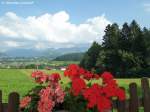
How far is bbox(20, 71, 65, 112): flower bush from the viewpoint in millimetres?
5843

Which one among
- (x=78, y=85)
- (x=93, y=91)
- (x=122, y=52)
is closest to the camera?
(x=93, y=91)

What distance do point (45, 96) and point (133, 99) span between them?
2172 mm

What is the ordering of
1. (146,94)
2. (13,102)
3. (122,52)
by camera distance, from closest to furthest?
1. (13,102)
2. (146,94)
3. (122,52)

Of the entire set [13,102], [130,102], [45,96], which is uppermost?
[45,96]

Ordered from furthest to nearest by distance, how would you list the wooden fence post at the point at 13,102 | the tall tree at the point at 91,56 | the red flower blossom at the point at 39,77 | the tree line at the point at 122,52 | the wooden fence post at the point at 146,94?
the tall tree at the point at 91,56 → the tree line at the point at 122,52 → the wooden fence post at the point at 146,94 → the wooden fence post at the point at 13,102 → the red flower blossom at the point at 39,77

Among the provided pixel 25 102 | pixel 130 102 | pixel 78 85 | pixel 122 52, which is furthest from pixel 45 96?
pixel 122 52

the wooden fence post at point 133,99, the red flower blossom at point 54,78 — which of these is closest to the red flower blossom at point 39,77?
the red flower blossom at point 54,78

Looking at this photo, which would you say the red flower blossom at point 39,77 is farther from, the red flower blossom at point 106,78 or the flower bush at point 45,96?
the red flower blossom at point 106,78

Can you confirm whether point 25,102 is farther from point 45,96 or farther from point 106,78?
point 106,78

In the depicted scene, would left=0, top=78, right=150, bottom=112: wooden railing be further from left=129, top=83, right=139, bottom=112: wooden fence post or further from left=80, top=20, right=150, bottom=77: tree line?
left=80, top=20, right=150, bottom=77: tree line

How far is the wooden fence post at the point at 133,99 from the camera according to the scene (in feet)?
24.6

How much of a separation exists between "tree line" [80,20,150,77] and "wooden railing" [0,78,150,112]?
3549 inches

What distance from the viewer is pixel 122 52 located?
348 feet

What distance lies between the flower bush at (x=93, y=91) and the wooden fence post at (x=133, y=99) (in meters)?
1.46
